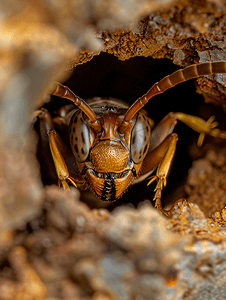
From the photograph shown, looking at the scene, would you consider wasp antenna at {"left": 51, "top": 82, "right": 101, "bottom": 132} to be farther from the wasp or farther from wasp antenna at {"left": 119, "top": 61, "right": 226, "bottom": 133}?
wasp antenna at {"left": 119, "top": 61, "right": 226, "bottom": 133}

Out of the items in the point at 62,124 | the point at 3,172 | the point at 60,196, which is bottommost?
the point at 60,196

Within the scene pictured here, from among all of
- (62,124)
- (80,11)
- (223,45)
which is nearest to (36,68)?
(80,11)

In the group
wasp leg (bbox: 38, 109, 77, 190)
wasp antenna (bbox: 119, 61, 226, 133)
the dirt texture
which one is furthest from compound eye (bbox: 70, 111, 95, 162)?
the dirt texture

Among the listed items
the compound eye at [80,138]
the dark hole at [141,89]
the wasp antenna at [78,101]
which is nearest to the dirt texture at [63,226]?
the wasp antenna at [78,101]

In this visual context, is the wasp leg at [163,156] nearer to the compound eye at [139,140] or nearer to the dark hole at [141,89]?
the compound eye at [139,140]

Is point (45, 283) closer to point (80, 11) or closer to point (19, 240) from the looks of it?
point (19, 240)

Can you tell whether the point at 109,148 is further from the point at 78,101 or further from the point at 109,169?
the point at 78,101

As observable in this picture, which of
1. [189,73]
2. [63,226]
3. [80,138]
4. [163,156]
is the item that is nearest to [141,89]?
[163,156]

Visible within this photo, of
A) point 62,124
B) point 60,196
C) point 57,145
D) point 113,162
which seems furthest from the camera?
point 62,124
